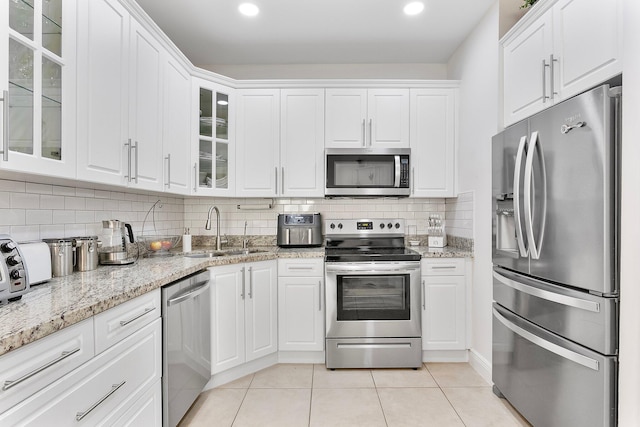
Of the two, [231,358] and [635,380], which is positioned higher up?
[635,380]

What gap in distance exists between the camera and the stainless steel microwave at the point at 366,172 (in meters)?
3.14

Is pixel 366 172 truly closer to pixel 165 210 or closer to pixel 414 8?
pixel 414 8

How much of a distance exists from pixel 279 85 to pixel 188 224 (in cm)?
159

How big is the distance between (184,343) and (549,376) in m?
1.93

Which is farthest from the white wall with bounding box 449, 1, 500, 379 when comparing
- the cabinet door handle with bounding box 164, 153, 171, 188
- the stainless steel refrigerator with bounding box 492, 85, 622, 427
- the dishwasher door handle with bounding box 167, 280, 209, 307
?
the cabinet door handle with bounding box 164, 153, 171, 188

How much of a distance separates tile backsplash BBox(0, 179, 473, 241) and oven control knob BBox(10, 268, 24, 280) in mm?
455

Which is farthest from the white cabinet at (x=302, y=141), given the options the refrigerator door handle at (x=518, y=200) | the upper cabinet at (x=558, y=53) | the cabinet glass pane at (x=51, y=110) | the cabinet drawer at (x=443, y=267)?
the cabinet glass pane at (x=51, y=110)

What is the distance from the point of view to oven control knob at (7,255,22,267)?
1.29 m

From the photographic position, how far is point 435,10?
8.52ft

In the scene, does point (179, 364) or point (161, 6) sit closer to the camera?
point (179, 364)

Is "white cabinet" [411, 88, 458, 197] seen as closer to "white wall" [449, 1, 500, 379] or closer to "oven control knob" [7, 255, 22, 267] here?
"white wall" [449, 1, 500, 379]

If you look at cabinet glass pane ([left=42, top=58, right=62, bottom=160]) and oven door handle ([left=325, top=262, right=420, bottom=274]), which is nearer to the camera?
cabinet glass pane ([left=42, top=58, right=62, bottom=160])

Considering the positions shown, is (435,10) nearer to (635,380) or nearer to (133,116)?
(133,116)

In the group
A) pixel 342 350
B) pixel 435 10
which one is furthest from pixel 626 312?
pixel 435 10
